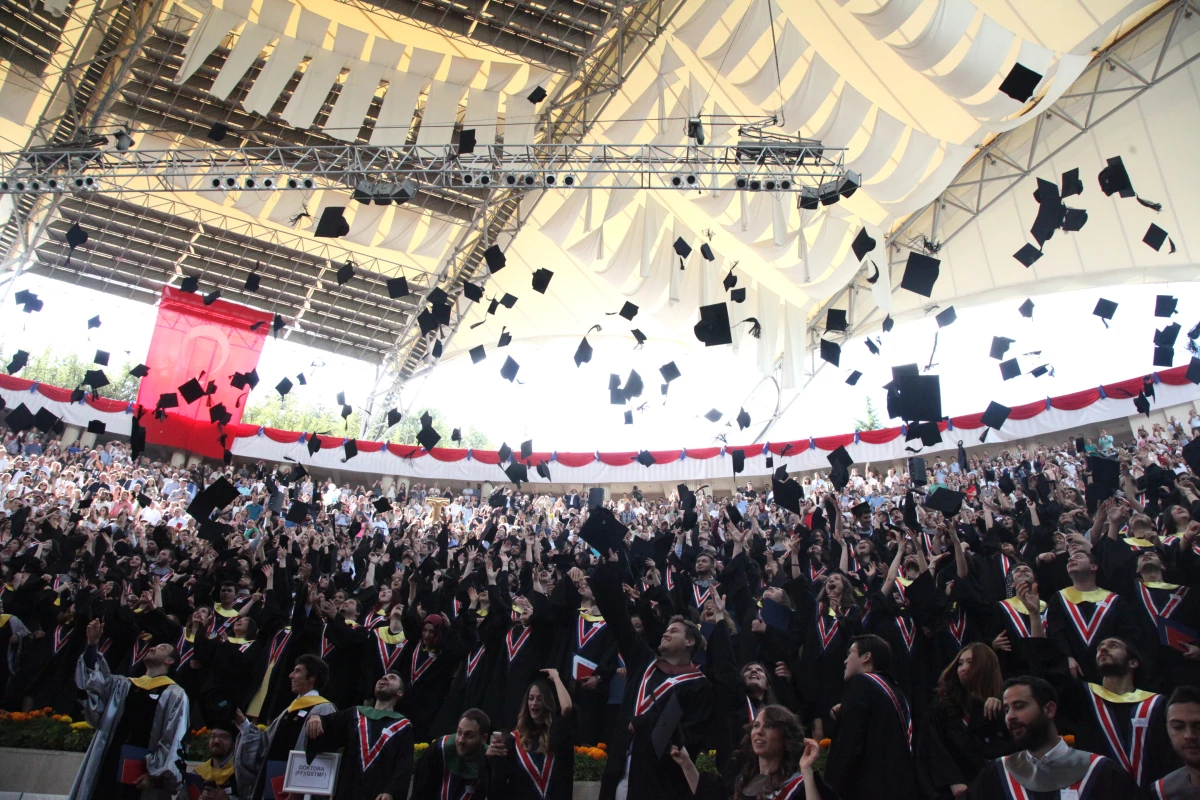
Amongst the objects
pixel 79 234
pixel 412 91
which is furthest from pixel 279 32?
pixel 79 234

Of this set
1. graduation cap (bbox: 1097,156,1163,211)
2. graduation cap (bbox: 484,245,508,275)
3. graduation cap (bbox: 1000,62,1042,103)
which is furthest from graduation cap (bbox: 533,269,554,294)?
graduation cap (bbox: 1097,156,1163,211)

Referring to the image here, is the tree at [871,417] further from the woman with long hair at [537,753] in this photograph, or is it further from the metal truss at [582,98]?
the woman with long hair at [537,753]

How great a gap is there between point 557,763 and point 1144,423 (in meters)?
14.9

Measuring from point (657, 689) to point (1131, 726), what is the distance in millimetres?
1955

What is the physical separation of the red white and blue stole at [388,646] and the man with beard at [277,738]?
4.38 feet

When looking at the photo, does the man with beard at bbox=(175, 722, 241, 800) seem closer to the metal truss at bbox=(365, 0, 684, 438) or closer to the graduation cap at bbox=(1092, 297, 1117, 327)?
the metal truss at bbox=(365, 0, 684, 438)

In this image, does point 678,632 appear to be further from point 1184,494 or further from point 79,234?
point 79,234

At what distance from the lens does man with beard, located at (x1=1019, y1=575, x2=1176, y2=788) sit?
9.56ft

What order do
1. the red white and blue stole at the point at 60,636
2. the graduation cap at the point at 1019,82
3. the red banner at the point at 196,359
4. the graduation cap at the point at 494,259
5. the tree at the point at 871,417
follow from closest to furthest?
the red white and blue stole at the point at 60,636, the graduation cap at the point at 1019,82, the graduation cap at the point at 494,259, the red banner at the point at 196,359, the tree at the point at 871,417

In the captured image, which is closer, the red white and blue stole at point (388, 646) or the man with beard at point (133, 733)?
the man with beard at point (133, 733)

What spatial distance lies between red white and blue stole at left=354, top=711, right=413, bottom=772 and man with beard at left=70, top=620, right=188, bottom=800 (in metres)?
1.24

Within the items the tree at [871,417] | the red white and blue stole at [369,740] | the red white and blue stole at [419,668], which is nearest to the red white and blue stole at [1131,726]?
the red white and blue stole at [369,740]

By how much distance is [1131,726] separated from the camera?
3180mm

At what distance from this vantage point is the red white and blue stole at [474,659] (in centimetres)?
542
